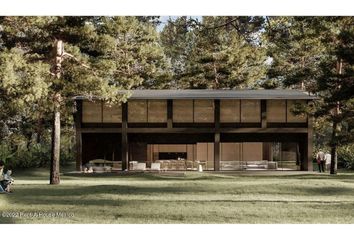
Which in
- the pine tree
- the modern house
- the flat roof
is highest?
the pine tree

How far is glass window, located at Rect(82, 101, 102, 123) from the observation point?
37.5m

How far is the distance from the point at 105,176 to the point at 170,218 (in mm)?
16347

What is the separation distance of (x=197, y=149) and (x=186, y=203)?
2048cm

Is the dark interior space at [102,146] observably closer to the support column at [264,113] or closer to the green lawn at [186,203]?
the support column at [264,113]

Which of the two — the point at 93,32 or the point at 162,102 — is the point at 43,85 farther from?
the point at 162,102

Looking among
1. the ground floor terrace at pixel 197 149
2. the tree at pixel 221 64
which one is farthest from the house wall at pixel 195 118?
the tree at pixel 221 64

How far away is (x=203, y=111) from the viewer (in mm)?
37688

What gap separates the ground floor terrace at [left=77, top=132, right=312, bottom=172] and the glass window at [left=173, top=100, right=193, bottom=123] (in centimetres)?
211

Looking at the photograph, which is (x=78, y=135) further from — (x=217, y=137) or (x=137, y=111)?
(x=217, y=137)

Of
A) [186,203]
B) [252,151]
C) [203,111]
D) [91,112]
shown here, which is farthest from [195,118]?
[186,203]

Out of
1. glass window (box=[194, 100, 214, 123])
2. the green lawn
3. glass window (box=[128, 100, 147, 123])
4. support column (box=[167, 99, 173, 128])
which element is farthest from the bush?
the green lawn

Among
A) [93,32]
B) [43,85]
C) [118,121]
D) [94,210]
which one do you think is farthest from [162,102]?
[94,210]

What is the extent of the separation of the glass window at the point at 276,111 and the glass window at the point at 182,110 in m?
4.91

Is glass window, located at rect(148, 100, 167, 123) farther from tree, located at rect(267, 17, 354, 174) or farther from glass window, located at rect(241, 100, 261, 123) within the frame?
tree, located at rect(267, 17, 354, 174)
